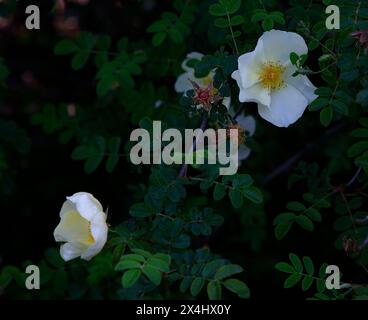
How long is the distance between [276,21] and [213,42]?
365 mm

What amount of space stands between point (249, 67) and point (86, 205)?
53cm

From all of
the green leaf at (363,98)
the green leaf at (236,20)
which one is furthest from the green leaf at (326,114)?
the green leaf at (236,20)

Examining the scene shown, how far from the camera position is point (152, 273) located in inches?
69.4

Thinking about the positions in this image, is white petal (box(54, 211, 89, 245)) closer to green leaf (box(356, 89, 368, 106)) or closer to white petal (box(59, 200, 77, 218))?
white petal (box(59, 200, 77, 218))

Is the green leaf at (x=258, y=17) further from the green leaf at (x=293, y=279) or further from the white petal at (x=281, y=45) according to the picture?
the green leaf at (x=293, y=279)

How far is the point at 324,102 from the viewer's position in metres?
1.92

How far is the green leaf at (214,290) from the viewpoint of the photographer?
185 centimetres

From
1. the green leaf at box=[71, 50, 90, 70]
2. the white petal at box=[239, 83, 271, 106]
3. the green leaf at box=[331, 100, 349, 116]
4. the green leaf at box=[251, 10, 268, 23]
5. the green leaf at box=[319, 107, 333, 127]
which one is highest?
the green leaf at box=[71, 50, 90, 70]

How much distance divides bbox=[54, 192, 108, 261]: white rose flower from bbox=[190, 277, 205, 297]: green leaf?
242 millimetres

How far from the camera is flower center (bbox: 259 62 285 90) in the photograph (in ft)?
6.48

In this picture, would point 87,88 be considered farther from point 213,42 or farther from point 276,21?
point 276,21

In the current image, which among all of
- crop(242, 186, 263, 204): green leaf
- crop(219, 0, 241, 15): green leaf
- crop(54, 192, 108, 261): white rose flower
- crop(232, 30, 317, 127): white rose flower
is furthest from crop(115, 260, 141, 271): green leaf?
crop(219, 0, 241, 15): green leaf

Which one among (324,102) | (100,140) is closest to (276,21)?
(324,102)

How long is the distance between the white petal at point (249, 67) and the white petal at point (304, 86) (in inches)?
4.1
